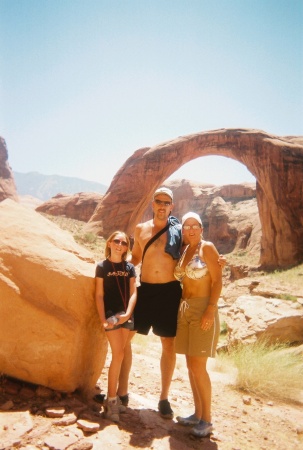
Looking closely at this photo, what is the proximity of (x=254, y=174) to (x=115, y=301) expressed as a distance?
1431 cm

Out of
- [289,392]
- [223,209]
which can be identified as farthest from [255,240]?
[289,392]

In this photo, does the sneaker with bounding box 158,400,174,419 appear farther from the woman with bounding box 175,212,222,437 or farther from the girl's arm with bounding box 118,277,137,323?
the girl's arm with bounding box 118,277,137,323

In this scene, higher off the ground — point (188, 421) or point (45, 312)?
point (45, 312)

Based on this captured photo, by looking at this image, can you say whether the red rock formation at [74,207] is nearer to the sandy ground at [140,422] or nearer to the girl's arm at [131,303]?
the sandy ground at [140,422]

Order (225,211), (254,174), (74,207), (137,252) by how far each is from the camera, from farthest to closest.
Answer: (225,211), (74,207), (254,174), (137,252)

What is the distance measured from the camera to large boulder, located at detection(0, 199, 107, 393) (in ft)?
7.80

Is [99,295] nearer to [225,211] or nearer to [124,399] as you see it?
[124,399]

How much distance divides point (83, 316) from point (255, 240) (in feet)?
83.3

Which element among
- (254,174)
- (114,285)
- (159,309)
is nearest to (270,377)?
(159,309)

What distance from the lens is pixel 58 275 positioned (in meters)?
2.52

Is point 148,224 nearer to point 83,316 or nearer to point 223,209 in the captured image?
point 83,316

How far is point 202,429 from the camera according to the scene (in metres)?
2.44

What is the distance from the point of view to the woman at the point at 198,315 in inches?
98.9

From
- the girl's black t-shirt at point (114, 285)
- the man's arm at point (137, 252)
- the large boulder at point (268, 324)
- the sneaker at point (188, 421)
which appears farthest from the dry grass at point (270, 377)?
the girl's black t-shirt at point (114, 285)
